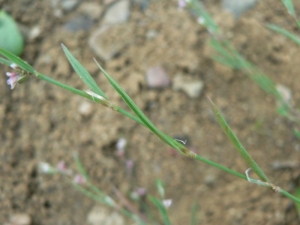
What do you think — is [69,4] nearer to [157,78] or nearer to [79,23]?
[79,23]

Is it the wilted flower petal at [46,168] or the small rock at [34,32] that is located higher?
the small rock at [34,32]

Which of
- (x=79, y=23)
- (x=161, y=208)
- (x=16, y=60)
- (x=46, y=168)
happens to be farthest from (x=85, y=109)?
(x=16, y=60)

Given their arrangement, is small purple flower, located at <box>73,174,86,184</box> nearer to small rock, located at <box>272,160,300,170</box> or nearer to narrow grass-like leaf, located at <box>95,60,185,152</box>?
small rock, located at <box>272,160,300,170</box>

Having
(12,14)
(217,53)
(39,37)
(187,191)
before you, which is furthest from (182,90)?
(12,14)

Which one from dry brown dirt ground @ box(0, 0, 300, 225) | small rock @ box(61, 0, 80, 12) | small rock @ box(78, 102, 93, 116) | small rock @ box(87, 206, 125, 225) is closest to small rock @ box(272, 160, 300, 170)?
dry brown dirt ground @ box(0, 0, 300, 225)

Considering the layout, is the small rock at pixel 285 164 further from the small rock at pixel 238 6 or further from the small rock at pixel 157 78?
the small rock at pixel 238 6

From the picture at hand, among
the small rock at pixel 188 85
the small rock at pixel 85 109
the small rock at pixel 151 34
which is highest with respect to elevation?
the small rock at pixel 151 34

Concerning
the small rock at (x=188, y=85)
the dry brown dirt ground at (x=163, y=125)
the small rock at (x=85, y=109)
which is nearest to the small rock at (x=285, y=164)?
the dry brown dirt ground at (x=163, y=125)
